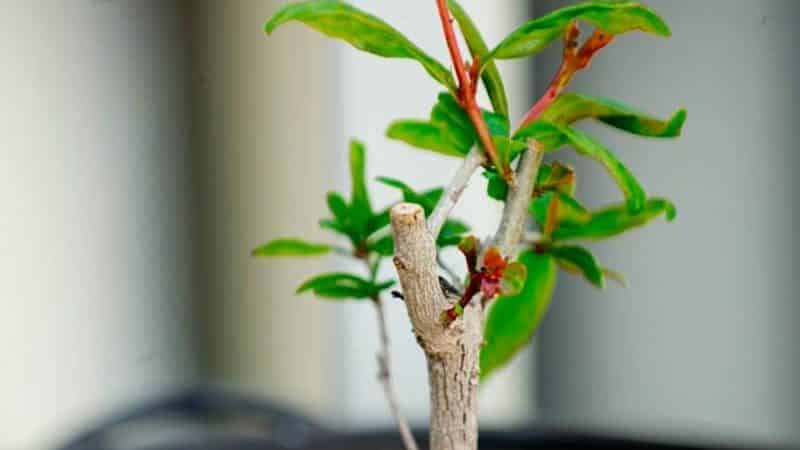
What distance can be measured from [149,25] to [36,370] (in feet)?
1.55

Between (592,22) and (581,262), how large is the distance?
122 millimetres

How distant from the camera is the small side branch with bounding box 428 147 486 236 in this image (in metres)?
0.31

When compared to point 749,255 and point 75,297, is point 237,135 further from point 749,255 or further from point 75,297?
point 749,255

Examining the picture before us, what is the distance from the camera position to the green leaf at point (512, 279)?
31 cm

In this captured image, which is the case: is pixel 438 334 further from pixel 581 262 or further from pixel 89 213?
pixel 89 213

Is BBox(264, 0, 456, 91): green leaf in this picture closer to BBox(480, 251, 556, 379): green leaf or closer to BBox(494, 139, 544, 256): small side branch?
BBox(494, 139, 544, 256): small side branch

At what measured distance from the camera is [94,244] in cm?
114

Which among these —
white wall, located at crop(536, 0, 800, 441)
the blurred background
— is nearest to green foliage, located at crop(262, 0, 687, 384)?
the blurred background

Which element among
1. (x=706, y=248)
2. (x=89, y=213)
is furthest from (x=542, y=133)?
(x=89, y=213)

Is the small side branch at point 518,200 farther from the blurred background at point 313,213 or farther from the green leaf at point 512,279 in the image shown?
the blurred background at point 313,213

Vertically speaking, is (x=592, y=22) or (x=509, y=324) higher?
(x=592, y=22)

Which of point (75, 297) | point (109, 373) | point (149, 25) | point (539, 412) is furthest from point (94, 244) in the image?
point (539, 412)

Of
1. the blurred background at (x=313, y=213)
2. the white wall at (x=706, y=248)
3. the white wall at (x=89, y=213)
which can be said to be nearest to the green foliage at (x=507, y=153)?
the blurred background at (x=313, y=213)

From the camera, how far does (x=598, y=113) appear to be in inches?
14.0
